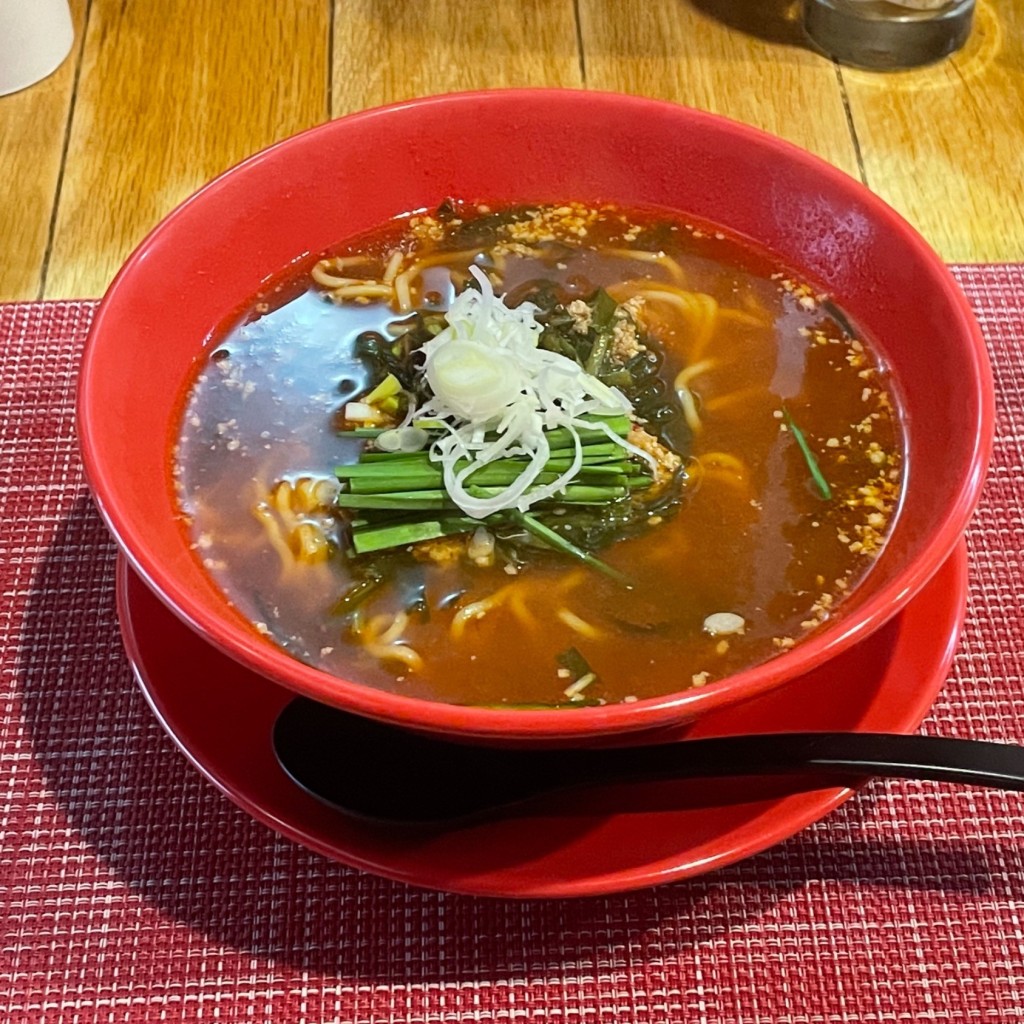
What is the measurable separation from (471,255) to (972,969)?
43.8 inches

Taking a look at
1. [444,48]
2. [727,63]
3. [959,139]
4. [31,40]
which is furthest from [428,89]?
[959,139]

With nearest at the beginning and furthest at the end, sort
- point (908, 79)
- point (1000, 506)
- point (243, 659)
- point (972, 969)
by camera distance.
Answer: point (243, 659)
point (972, 969)
point (1000, 506)
point (908, 79)

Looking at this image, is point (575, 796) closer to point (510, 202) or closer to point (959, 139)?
point (510, 202)

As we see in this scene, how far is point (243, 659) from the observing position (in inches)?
40.0

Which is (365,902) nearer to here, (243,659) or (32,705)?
(243,659)

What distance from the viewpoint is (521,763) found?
114 cm

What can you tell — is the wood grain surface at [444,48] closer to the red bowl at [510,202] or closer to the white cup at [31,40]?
the white cup at [31,40]

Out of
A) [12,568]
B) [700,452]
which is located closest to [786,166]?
[700,452]

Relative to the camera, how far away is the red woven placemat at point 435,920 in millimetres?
1112

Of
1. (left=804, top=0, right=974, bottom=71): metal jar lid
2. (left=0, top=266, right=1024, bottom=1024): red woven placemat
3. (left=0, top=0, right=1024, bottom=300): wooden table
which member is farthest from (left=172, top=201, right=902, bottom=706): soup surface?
(left=804, top=0, right=974, bottom=71): metal jar lid

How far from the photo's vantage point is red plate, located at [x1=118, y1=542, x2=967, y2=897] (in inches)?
43.3

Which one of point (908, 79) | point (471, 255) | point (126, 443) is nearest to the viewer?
point (126, 443)

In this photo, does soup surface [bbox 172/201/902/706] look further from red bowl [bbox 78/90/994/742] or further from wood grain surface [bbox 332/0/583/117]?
wood grain surface [bbox 332/0/583/117]

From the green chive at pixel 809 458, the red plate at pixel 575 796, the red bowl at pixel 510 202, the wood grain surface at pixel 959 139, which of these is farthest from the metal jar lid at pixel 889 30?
the red plate at pixel 575 796
